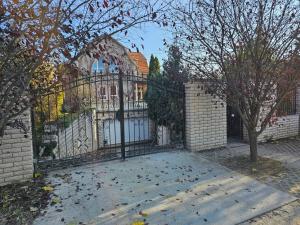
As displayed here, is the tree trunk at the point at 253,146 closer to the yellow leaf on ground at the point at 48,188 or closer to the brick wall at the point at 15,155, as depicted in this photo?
the yellow leaf on ground at the point at 48,188

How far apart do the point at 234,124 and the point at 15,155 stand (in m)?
5.68

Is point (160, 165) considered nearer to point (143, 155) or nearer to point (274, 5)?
point (143, 155)

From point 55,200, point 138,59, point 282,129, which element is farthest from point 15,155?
point 282,129

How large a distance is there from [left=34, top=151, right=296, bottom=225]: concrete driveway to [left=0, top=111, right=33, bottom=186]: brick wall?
→ 438mm

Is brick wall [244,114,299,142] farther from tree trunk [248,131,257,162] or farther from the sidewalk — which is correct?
tree trunk [248,131,257,162]

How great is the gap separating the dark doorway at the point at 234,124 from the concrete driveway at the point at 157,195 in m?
2.73

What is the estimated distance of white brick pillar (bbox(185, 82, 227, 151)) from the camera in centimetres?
565

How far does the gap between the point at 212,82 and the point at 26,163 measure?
12.3 feet

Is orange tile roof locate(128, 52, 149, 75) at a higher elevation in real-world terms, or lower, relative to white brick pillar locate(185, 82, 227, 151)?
higher

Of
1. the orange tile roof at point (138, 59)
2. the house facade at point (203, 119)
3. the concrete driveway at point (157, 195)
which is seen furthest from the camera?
the house facade at point (203, 119)

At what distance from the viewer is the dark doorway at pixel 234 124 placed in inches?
283

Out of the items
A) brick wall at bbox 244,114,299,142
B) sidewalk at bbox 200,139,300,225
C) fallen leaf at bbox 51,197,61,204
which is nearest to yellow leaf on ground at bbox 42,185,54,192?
fallen leaf at bbox 51,197,61,204

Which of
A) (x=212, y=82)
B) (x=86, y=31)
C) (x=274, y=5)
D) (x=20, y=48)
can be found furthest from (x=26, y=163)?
(x=274, y=5)

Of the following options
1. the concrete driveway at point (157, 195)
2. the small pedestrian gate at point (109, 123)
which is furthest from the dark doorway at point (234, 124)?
the concrete driveway at point (157, 195)
